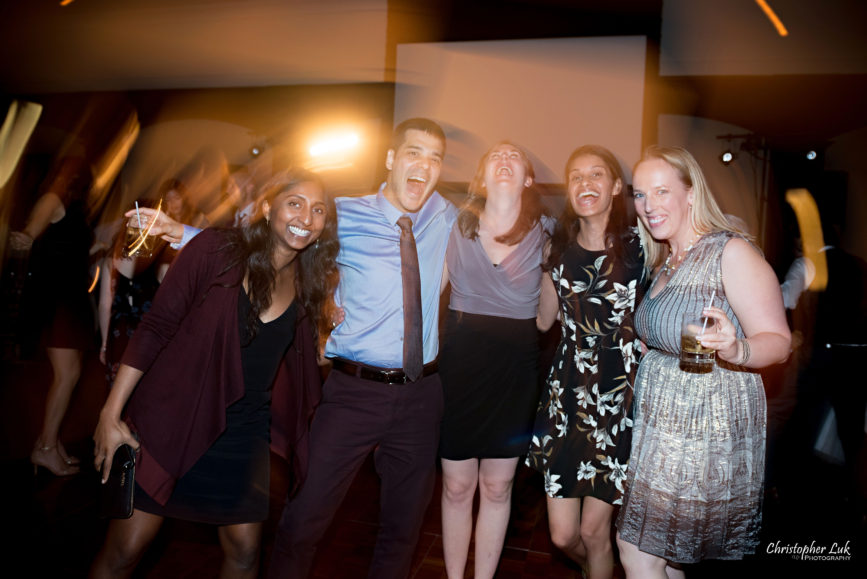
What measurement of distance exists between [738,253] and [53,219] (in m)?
3.64

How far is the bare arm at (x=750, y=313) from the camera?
1.50 meters

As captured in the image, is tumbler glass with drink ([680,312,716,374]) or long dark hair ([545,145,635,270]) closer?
tumbler glass with drink ([680,312,716,374])

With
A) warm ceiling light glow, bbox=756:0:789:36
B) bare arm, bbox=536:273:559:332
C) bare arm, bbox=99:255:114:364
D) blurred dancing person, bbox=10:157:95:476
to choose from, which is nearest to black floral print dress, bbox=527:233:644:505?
bare arm, bbox=536:273:559:332

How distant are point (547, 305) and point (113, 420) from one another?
158 cm

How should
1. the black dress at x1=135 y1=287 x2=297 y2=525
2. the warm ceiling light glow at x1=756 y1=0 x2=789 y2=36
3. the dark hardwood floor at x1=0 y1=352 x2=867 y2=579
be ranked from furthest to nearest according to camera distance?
the warm ceiling light glow at x1=756 y1=0 x2=789 y2=36
the dark hardwood floor at x1=0 y1=352 x2=867 y2=579
the black dress at x1=135 y1=287 x2=297 y2=525

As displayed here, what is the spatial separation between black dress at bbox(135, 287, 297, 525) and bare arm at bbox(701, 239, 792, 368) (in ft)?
4.30

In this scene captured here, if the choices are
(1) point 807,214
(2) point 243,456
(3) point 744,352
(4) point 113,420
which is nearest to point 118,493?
(4) point 113,420

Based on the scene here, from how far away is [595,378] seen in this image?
209 cm

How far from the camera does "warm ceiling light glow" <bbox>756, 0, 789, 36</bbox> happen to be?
209 inches

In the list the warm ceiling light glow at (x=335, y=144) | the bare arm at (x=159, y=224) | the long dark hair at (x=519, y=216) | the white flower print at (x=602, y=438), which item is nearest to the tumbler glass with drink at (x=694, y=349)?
the white flower print at (x=602, y=438)

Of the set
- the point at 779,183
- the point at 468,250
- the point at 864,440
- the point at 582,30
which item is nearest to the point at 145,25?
the point at 582,30

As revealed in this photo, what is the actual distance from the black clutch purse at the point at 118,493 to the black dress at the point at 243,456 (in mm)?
117

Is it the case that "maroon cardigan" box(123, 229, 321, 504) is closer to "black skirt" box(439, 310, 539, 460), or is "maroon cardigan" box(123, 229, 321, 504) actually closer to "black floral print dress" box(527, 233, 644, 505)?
"black skirt" box(439, 310, 539, 460)

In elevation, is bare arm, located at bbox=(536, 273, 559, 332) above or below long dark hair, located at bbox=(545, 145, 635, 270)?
below
